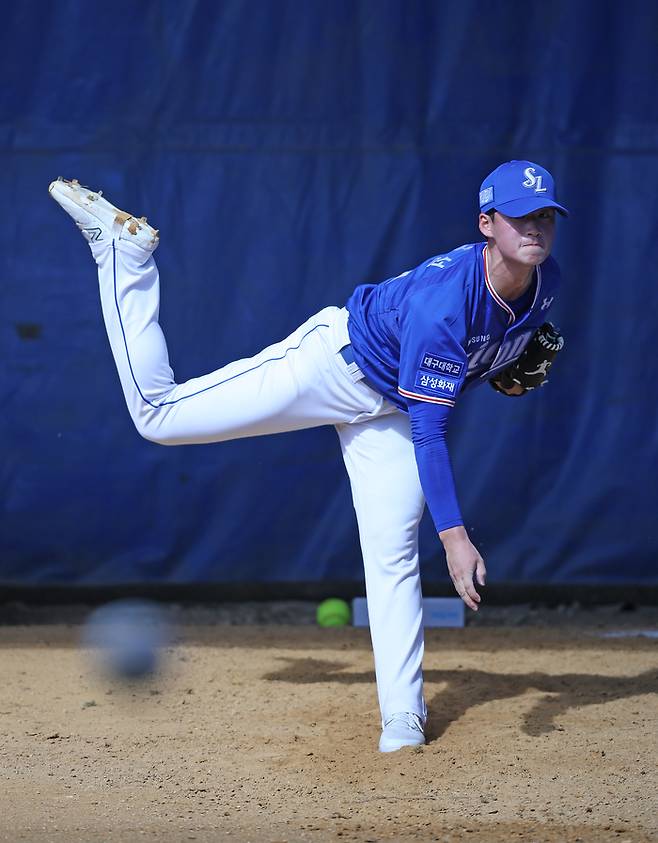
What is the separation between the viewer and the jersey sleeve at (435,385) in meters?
3.34

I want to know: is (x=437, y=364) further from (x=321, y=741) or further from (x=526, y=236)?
(x=321, y=741)

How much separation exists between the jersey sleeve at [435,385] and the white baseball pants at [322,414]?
0.36 m

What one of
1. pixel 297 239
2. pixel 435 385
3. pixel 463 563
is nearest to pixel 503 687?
pixel 463 563

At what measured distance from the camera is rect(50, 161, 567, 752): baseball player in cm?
338

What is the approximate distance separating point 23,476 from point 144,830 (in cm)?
250

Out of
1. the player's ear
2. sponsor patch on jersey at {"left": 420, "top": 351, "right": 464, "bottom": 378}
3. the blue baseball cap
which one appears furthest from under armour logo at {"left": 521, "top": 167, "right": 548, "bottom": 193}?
sponsor patch on jersey at {"left": 420, "top": 351, "right": 464, "bottom": 378}

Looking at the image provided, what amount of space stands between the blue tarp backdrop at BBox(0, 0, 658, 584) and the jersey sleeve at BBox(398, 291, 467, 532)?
189 cm

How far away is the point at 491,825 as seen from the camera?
307cm

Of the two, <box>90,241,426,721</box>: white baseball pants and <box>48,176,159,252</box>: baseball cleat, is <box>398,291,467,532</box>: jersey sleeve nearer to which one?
<box>90,241,426,721</box>: white baseball pants

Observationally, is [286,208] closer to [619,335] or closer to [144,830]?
[619,335]

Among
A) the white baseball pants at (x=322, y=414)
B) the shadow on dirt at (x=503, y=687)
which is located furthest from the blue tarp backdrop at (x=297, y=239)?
the white baseball pants at (x=322, y=414)

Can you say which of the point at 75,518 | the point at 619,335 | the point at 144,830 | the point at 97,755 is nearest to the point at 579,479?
the point at 619,335

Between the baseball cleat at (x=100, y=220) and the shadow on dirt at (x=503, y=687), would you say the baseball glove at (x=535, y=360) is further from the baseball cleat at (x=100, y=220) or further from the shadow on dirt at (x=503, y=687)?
the baseball cleat at (x=100, y=220)

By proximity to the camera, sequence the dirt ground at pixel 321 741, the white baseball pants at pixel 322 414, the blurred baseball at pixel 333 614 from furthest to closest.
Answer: the blurred baseball at pixel 333 614 < the white baseball pants at pixel 322 414 < the dirt ground at pixel 321 741
